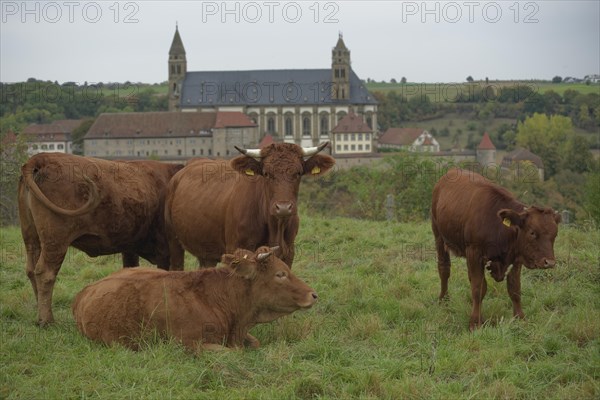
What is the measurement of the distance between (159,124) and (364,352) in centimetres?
10193

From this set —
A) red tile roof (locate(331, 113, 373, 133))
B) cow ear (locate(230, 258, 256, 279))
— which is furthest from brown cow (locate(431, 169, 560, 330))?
red tile roof (locate(331, 113, 373, 133))

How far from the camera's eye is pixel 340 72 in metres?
124

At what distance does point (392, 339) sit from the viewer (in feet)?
24.4

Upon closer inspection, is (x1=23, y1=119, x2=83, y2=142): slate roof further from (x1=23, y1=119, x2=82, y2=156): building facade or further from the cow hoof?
the cow hoof

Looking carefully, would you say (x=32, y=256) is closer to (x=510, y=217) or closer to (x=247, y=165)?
(x=247, y=165)

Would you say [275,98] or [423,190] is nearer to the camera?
[423,190]

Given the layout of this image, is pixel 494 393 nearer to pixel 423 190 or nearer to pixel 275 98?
pixel 423 190

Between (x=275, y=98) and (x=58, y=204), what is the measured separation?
112 metres

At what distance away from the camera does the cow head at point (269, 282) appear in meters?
7.14

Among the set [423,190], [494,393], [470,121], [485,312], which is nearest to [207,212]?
[485,312]

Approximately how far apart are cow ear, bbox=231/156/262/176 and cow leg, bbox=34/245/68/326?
2.01 meters

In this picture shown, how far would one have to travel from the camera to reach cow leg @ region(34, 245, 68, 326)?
26.6ft

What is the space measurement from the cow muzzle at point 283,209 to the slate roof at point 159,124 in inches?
3876

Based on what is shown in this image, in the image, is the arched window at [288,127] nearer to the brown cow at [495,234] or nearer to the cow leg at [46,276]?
the brown cow at [495,234]
